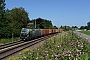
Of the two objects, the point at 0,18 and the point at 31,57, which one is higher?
the point at 0,18

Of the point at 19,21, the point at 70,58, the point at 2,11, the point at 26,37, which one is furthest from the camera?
the point at 19,21

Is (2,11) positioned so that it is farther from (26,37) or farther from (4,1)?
(26,37)

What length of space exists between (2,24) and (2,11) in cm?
352

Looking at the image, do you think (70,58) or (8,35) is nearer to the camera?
(70,58)

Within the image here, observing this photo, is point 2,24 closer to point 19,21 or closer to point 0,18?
point 0,18

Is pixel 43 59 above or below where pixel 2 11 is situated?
below

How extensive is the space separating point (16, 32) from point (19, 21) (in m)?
18.9

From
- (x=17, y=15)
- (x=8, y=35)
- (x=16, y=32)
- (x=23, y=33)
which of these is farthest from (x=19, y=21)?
(x=23, y=33)

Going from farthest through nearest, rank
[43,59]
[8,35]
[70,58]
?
[8,35]
[43,59]
[70,58]

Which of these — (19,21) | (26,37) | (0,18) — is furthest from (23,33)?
(19,21)

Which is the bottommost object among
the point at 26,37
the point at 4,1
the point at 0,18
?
the point at 26,37

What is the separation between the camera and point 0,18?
5100 centimetres

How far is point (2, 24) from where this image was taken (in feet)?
164

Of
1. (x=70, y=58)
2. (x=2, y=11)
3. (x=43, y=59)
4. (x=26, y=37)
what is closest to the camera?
(x=70, y=58)
